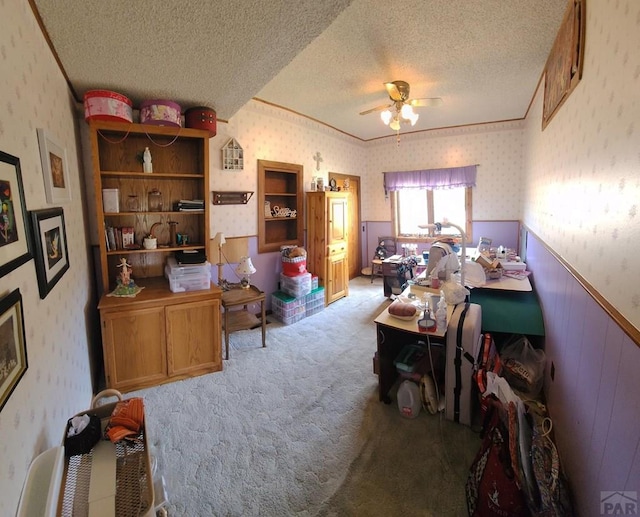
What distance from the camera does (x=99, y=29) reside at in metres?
1.66

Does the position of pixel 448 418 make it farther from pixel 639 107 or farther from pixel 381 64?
pixel 381 64

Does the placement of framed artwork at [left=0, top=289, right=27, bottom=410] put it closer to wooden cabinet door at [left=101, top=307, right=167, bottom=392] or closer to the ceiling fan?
wooden cabinet door at [left=101, top=307, right=167, bottom=392]

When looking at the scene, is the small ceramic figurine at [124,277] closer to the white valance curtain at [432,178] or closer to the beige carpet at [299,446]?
the beige carpet at [299,446]

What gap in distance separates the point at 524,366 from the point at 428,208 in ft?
12.8

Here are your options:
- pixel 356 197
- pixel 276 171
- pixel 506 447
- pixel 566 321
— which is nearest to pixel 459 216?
pixel 356 197

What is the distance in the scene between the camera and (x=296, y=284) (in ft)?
13.4

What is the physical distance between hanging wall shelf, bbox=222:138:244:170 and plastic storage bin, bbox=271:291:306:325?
167cm

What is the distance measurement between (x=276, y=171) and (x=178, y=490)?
357 cm

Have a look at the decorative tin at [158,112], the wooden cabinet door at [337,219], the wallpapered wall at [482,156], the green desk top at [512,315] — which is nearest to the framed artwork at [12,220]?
the decorative tin at [158,112]

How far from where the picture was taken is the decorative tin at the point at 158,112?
258 centimetres

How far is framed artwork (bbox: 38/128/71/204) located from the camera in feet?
5.15

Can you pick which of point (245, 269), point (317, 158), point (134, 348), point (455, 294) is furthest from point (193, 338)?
point (317, 158)

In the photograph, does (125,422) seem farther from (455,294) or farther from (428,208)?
(428,208)

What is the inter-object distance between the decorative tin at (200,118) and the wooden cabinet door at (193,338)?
155 cm
